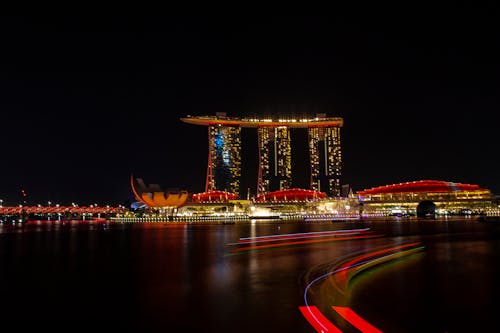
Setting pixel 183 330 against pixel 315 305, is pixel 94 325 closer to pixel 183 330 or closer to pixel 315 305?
pixel 183 330

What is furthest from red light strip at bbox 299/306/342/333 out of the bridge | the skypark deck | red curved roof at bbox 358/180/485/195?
the skypark deck

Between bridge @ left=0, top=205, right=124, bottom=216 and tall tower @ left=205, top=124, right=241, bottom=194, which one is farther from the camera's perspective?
tall tower @ left=205, top=124, right=241, bottom=194

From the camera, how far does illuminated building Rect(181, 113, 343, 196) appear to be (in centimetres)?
15700

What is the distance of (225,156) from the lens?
15862 centimetres

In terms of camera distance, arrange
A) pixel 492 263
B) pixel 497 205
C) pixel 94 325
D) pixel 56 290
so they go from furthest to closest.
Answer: pixel 497 205 → pixel 492 263 → pixel 56 290 → pixel 94 325

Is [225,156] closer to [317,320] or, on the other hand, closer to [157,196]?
[157,196]

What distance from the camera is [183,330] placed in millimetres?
6527

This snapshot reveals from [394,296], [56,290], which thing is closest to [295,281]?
[394,296]

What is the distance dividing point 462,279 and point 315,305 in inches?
221

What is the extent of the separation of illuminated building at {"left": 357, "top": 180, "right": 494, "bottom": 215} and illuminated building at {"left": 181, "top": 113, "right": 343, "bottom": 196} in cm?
5020

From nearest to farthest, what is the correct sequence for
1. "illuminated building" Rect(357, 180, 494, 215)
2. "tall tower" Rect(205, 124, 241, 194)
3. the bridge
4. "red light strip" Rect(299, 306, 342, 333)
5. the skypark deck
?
"red light strip" Rect(299, 306, 342, 333) < "illuminated building" Rect(357, 180, 494, 215) < the bridge < the skypark deck < "tall tower" Rect(205, 124, 241, 194)

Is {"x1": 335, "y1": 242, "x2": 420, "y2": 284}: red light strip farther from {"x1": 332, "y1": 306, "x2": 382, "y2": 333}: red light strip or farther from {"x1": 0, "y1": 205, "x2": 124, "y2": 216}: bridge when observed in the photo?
{"x1": 0, "y1": 205, "x2": 124, "y2": 216}: bridge

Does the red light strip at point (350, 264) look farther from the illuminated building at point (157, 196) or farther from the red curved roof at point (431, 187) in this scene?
the red curved roof at point (431, 187)

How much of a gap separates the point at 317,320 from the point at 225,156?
152 meters
